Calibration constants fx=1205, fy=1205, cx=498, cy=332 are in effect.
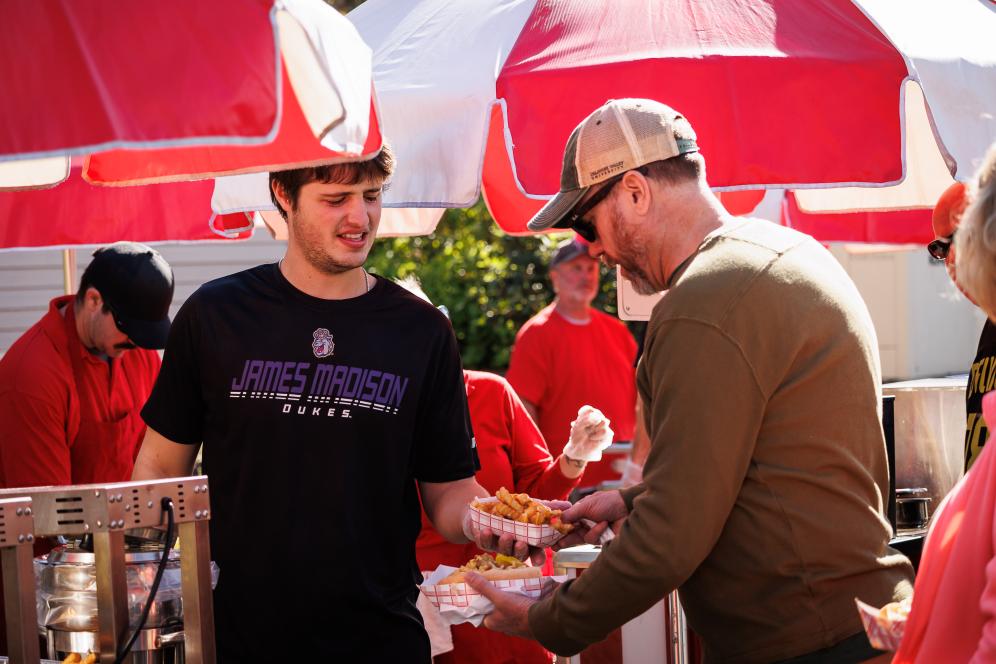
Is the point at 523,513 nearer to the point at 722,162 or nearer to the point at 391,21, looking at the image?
the point at 722,162

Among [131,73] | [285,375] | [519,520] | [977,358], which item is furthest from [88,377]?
[977,358]

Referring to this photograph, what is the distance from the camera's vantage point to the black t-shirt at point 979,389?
134 inches

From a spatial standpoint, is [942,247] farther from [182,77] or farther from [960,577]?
[182,77]

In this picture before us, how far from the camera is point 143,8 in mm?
2525

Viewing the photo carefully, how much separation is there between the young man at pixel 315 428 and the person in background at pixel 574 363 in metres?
4.58

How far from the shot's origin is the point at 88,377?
471 cm

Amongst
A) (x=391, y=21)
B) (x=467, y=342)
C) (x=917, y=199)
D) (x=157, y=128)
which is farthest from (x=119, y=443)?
(x=467, y=342)

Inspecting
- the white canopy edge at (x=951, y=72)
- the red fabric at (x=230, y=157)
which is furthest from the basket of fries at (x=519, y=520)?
the white canopy edge at (x=951, y=72)

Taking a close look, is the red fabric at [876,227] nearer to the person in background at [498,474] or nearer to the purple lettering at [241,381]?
the person in background at [498,474]

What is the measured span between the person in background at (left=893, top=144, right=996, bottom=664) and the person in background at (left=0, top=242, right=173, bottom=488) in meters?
3.26

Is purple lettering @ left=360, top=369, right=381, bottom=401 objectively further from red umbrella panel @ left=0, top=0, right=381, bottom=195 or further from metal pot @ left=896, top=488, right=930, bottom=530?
metal pot @ left=896, top=488, right=930, bottom=530

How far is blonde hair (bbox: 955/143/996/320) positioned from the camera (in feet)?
6.45

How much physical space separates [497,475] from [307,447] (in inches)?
62.1

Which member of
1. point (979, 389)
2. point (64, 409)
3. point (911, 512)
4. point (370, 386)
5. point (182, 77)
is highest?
point (182, 77)
